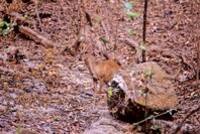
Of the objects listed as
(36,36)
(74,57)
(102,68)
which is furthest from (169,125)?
(36,36)

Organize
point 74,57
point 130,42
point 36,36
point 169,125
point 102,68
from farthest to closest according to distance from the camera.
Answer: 1. point 130,42
2. point 36,36
3. point 74,57
4. point 102,68
5. point 169,125

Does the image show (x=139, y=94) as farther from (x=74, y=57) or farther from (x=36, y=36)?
(x=36, y=36)

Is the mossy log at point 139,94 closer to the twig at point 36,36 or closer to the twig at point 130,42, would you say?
the twig at point 130,42

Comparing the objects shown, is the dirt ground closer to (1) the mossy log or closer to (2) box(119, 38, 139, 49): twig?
(2) box(119, 38, 139, 49): twig

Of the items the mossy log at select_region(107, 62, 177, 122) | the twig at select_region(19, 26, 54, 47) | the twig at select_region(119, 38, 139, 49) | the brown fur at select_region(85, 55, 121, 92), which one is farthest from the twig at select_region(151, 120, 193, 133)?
the twig at select_region(19, 26, 54, 47)

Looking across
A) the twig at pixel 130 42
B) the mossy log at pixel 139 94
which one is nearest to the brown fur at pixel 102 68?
the twig at pixel 130 42

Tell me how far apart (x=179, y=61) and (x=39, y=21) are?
135 inches

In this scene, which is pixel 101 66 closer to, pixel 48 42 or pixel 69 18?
pixel 48 42

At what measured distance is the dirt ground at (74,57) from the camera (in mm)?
6617

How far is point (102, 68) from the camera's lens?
8594 mm

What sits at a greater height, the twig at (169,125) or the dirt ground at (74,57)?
the dirt ground at (74,57)

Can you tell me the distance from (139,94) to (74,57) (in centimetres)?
318

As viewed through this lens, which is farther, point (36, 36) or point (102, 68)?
point (36, 36)

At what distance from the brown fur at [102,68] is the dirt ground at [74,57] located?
143 mm
